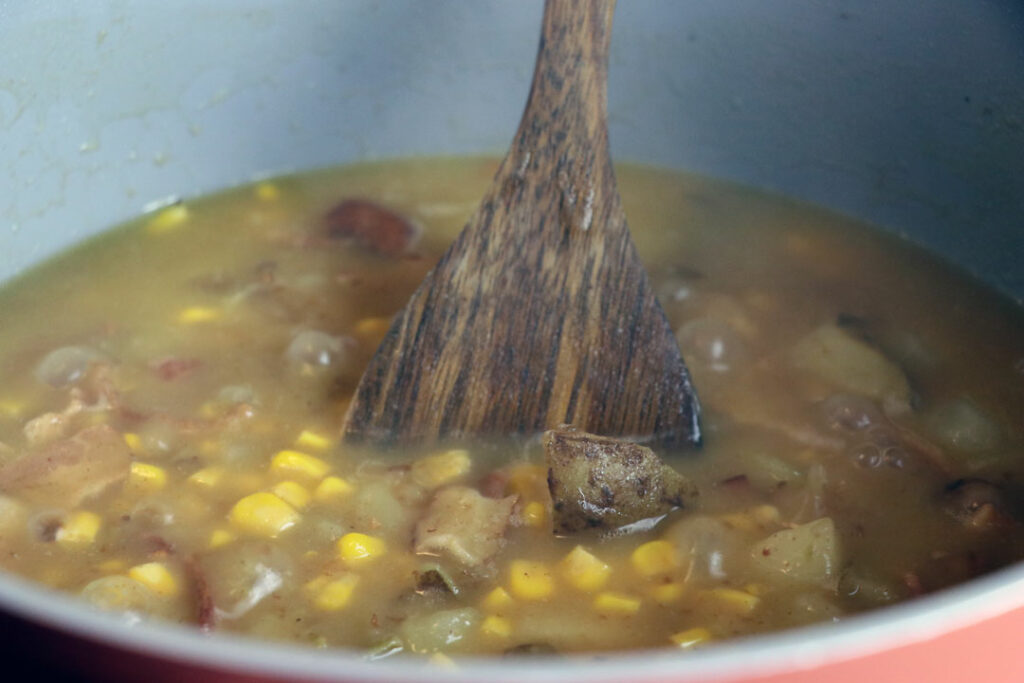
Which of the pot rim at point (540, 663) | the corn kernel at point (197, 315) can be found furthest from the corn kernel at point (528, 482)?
the pot rim at point (540, 663)

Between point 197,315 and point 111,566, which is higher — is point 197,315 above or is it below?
above

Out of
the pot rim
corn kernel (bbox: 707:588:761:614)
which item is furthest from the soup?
the pot rim

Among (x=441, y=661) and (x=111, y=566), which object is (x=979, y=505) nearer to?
(x=441, y=661)

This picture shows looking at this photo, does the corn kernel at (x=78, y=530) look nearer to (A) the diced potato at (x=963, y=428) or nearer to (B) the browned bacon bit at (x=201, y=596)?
(B) the browned bacon bit at (x=201, y=596)

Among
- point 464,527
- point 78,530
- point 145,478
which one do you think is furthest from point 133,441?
point 464,527

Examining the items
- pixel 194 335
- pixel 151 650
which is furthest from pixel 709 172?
pixel 151 650

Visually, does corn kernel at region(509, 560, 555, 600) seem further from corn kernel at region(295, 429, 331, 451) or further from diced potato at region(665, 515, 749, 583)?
corn kernel at region(295, 429, 331, 451)
